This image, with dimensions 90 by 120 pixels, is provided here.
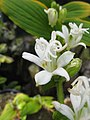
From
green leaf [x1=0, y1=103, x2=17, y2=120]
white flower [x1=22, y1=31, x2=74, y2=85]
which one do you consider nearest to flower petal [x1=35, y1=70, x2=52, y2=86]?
white flower [x1=22, y1=31, x2=74, y2=85]

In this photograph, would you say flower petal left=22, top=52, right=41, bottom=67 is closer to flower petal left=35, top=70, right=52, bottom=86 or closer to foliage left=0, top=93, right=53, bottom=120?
flower petal left=35, top=70, right=52, bottom=86

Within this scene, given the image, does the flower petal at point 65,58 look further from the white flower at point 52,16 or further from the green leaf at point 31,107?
the green leaf at point 31,107

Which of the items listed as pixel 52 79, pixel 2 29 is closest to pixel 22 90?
pixel 2 29

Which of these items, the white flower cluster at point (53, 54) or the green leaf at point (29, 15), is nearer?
the white flower cluster at point (53, 54)

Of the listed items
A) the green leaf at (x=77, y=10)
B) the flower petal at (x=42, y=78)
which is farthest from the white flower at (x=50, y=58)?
the green leaf at (x=77, y=10)

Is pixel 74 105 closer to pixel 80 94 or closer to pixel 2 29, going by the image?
pixel 80 94

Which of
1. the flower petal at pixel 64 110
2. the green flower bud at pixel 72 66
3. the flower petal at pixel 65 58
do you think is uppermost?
the flower petal at pixel 65 58

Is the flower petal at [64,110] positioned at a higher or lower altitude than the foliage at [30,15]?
lower
